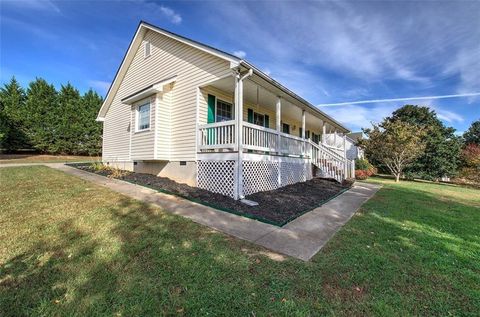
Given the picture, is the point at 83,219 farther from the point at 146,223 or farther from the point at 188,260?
the point at 188,260

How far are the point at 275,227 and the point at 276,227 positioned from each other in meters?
0.02

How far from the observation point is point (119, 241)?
3744mm

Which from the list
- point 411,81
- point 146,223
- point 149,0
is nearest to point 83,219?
point 146,223

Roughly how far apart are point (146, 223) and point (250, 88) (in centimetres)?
655

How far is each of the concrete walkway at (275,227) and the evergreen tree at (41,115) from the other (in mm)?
20863

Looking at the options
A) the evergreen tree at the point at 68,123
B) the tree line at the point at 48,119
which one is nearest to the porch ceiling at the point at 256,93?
the tree line at the point at 48,119

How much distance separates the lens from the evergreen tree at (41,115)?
2128 centimetres

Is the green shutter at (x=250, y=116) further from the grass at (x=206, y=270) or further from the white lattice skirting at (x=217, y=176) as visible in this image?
the grass at (x=206, y=270)

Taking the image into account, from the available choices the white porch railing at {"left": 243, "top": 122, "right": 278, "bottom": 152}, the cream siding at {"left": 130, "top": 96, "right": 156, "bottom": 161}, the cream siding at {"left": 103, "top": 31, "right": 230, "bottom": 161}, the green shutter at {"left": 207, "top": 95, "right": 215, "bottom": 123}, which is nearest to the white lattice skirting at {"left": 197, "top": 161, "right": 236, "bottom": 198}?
the cream siding at {"left": 103, "top": 31, "right": 230, "bottom": 161}

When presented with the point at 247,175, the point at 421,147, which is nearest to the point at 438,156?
the point at 421,147

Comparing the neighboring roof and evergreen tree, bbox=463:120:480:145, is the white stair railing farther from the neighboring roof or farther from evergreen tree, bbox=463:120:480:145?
evergreen tree, bbox=463:120:480:145

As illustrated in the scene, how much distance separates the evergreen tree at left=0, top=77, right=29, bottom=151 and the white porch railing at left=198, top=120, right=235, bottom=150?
22710mm

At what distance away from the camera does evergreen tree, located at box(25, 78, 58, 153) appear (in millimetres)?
21281

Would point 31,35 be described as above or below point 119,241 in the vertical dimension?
above
